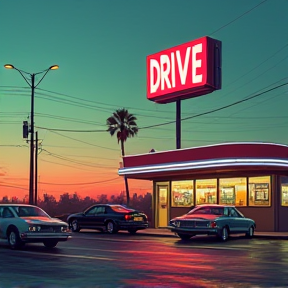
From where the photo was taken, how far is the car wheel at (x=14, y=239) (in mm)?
19469

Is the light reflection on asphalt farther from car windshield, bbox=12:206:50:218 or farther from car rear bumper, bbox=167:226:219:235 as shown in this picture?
car rear bumper, bbox=167:226:219:235

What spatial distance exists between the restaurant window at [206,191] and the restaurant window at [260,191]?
8.34ft

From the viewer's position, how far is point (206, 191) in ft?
118

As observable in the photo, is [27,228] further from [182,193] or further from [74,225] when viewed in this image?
Result: [182,193]

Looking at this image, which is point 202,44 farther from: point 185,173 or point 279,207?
point 279,207

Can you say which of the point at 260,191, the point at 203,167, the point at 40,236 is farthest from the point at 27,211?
the point at 260,191

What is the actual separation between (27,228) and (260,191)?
17173 mm

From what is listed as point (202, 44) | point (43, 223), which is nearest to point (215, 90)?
point (202, 44)

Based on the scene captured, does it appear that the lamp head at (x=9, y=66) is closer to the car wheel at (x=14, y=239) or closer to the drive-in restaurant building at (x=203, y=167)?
the drive-in restaurant building at (x=203, y=167)

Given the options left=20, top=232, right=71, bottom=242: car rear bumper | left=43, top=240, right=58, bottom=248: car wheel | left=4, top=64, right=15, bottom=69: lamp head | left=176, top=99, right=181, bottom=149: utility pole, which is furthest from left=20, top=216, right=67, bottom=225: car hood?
left=4, top=64, right=15, bottom=69: lamp head

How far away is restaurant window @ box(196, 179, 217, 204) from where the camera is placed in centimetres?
3559

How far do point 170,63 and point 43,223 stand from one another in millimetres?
23767

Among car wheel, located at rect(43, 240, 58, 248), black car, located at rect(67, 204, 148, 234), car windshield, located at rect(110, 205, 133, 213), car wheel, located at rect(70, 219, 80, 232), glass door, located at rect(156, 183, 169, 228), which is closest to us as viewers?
car wheel, located at rect(43, 240, 58, 248)

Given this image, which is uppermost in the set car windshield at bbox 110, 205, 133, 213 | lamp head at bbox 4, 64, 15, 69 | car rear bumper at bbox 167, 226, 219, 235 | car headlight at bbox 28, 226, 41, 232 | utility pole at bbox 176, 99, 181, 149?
lamp head at bbox 4, 64, 15, 69
